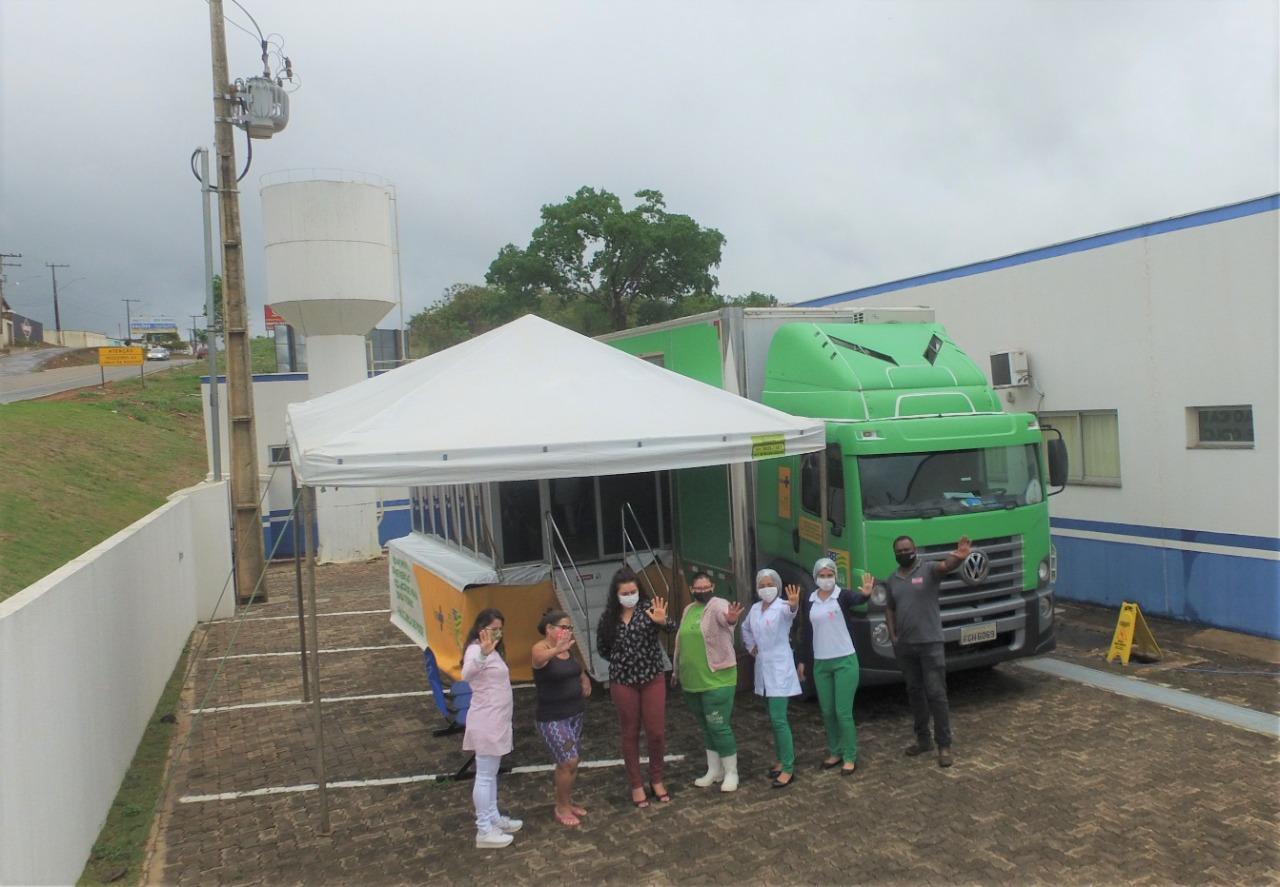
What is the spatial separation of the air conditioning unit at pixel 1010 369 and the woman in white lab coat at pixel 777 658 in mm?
7833

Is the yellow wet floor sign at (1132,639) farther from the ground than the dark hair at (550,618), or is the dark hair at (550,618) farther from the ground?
the dark hair at (550,618)

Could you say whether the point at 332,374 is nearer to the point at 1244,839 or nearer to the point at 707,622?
the point at 707,622

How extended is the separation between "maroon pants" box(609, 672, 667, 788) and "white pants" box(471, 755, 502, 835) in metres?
0.97

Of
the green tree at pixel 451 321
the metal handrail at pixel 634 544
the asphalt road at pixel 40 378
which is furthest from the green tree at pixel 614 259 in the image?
A: the metal handrail at pixel 634 544

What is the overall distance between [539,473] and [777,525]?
3369mm

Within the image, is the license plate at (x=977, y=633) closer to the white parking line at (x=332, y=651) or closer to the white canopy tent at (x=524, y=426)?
the white canopy tent at (x=524, y=426)

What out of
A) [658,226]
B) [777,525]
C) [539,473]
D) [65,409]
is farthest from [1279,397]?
[658,226]

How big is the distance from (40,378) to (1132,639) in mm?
50561

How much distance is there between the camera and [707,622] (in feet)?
22.4

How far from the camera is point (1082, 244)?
1243cm

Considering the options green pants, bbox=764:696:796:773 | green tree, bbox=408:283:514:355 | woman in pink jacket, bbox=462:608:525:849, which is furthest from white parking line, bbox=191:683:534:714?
green tree, bbox=408:283:514:355

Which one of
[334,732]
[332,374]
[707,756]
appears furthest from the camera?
[332,374]

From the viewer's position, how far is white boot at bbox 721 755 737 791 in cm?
701

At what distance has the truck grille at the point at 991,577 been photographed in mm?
8391
